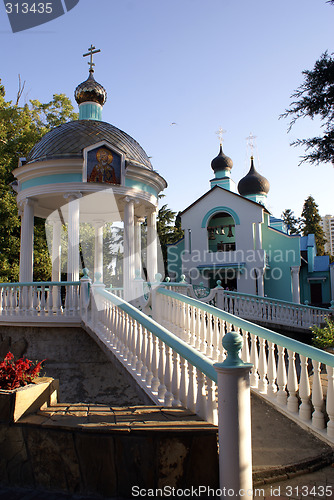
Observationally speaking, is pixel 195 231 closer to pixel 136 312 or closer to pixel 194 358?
pixel 136 312

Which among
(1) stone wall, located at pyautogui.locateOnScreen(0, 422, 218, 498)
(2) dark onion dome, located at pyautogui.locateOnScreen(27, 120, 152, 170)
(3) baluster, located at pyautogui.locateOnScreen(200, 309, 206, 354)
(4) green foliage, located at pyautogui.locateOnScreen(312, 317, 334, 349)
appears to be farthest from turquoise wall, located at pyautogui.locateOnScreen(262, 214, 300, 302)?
(1) stone wall, located at pyautogui.locateOnScreen(0, 422, 218, 498)

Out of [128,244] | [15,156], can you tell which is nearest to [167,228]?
[15,156]

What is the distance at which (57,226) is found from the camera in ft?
47.5

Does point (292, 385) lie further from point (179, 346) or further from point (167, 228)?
point (167, 228)

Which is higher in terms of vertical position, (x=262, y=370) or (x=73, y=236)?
(x=73, y=236)

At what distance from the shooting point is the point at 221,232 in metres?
27.3

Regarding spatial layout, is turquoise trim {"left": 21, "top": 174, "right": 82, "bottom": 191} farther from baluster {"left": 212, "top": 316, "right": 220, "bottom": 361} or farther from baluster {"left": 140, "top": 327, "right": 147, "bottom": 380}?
baluster {"left": 140, "top": 327, "right": 147, "bottom": 380}

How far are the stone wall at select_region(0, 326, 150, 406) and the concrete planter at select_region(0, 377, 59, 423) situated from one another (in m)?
4.48

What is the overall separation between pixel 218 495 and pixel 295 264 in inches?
933

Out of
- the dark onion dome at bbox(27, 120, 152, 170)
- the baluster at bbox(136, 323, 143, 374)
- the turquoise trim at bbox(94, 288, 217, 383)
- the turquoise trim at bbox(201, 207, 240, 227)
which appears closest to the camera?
the turquoise trim at bbox(94, 288, 217, 383)

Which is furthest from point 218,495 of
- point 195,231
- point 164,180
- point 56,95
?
point 56,95

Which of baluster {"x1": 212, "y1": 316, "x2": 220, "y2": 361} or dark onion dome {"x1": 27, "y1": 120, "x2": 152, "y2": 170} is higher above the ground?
dark onion dome {"x1": 27, "y1": 120, "x2": 152, "y2": 170}

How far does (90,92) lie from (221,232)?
601 inches

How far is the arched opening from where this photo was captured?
27.1m
